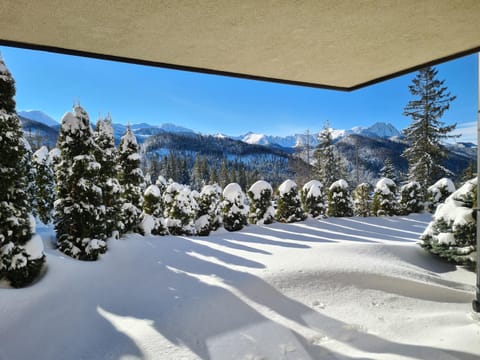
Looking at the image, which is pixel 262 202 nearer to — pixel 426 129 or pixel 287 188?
pixel 287 188

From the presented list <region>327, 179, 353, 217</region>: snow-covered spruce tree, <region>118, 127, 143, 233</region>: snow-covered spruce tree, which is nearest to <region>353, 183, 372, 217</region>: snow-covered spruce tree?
<region>327, 179, 353, 217</region>: snow-covered spruce tree

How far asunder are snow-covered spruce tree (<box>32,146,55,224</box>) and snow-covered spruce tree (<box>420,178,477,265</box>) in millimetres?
14534

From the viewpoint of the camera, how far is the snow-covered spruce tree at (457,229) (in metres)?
5.50

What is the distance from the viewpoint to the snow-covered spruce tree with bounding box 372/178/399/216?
14.3 metres

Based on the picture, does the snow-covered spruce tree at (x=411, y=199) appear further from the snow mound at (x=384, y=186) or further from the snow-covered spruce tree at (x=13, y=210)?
the snow-covered spruce tree at (x=13, y=210)

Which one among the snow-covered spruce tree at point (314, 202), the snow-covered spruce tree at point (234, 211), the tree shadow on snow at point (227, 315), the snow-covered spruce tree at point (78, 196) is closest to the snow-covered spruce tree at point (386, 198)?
the snow-covered spruce tree at point (314, 202)

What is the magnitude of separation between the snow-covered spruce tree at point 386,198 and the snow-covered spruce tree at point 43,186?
1597cm

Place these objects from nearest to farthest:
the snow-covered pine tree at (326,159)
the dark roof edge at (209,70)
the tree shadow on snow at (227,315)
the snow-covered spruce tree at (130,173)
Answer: the dark roof edge at (209,70) < the tree shadow on snow at (227,315) < the snow-covered spruce tree at (130,173) < the snow-covered pine tree at (326,159)

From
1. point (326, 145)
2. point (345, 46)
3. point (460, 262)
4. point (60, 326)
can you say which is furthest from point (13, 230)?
point (326, 145)

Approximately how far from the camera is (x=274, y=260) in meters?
6.23

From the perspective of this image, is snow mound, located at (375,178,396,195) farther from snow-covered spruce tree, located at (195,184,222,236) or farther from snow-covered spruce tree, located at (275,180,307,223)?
snow-covered spruce tree, located at (195,184,222,236)

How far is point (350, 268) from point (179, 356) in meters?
3.44

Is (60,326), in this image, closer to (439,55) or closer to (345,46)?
(345,46)

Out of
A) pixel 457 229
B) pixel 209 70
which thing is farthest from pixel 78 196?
pixel 457 229
